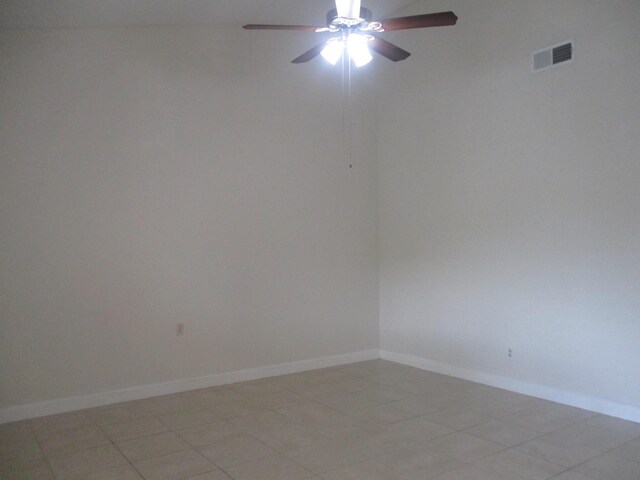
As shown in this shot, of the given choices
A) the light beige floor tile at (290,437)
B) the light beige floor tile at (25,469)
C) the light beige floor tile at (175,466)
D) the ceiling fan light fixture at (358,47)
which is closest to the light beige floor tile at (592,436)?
the light beige floor tile at (290,437)

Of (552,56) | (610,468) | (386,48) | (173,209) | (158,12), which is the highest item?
(158,12)

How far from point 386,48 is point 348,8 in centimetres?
48

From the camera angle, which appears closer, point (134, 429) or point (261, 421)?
point (134, 429)

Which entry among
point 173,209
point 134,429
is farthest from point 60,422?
point 173,209

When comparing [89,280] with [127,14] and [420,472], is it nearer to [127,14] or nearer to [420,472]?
[127,14]

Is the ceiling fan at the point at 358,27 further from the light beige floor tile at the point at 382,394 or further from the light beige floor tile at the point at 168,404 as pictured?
the light beige floor tile at the point at 168,404

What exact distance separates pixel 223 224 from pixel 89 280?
1.22m

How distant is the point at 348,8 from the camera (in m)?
2.80

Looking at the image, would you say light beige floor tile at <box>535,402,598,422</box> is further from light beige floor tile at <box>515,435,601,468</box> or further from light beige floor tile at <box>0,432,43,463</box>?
light beige floor tile at <box>0,432,43,463</box>

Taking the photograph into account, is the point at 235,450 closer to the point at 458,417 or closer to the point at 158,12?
the point at 458,417

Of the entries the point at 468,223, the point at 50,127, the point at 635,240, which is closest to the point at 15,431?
the point at 50,127

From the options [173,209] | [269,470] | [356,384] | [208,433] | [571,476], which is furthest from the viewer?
[356,384]

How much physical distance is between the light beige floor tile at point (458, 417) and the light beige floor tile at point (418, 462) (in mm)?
483

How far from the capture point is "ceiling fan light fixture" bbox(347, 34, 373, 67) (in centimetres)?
311
